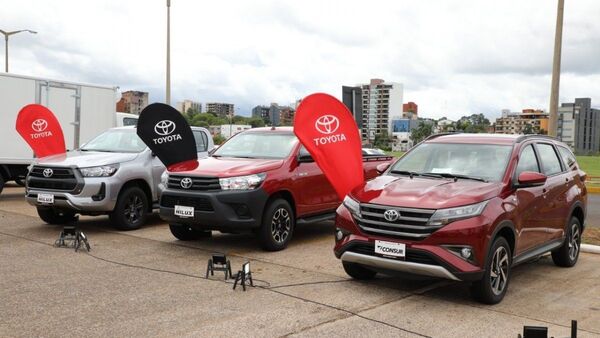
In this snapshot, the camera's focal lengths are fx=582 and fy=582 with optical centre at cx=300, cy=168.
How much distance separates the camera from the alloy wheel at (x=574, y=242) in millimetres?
7469

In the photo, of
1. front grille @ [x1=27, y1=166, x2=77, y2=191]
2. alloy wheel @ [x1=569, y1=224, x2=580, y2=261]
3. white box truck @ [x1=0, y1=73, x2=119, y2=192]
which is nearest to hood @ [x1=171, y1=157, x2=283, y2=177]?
front grille @ [x1=27, y1=166, x2=77, y2=191]

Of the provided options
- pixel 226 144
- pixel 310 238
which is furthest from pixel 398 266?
pixel 226 144

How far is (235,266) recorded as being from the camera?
23.2ft

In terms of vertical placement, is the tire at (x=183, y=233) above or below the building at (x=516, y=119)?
below

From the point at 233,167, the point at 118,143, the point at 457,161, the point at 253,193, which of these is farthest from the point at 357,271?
the point at 118,143

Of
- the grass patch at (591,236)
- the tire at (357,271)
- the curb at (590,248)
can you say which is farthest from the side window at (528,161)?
the grass patch at (591,236)

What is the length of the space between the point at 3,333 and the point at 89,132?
1103 cm

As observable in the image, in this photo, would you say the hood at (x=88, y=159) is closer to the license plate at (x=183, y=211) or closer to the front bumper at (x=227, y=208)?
the license plate at (x=183, y=211)

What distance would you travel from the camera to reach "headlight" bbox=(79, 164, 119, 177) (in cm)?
905

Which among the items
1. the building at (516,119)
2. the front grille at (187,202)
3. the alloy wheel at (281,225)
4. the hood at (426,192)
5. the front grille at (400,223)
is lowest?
the alloy wheel at (281,225)

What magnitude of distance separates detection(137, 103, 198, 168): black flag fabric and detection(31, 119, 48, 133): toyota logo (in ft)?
10.1

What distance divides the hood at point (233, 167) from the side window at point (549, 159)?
3.38 meters

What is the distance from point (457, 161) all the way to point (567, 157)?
2.28 m

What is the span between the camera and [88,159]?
9352 mm
